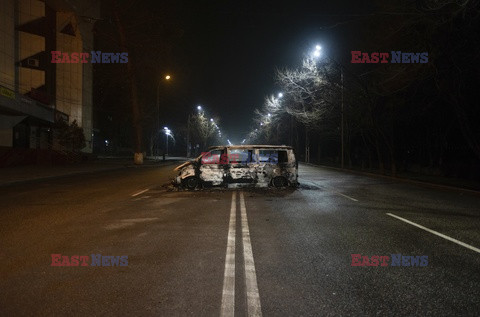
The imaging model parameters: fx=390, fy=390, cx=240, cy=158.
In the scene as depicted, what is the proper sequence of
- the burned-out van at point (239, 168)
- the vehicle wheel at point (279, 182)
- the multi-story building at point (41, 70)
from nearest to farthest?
the burned-out van at point (239, 168) < the vehicle wheel at point (279, 182) < the multi-story building at point (41, 70)

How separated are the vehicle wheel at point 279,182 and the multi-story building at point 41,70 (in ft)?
69.4

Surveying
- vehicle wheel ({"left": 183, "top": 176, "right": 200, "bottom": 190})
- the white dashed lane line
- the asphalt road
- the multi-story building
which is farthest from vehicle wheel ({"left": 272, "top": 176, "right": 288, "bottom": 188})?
the multi-story building

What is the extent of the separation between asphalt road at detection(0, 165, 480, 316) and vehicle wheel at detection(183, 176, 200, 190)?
3.74 meters

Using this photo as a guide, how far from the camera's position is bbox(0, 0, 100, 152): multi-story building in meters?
32.0

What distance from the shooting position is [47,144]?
132 feet

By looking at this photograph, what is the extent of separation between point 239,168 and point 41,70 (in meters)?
31.0

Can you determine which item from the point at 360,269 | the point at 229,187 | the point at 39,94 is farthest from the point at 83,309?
the point at 39,94

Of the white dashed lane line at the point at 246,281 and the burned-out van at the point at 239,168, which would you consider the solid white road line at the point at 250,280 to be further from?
the burned-out van at the point at 239,168

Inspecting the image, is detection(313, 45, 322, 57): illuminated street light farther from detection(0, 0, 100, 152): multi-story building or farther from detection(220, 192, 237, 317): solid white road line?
detection(220, 192, 237, 317): solid white road line

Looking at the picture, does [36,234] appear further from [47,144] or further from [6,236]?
[47,144]

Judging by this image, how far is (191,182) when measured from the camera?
15367 mm

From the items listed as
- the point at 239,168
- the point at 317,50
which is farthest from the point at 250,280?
the point at 317,50

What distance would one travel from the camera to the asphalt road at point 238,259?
4.21 meters

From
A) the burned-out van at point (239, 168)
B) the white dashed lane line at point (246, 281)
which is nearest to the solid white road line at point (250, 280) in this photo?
the white dashed lane line at point (246, 281)
